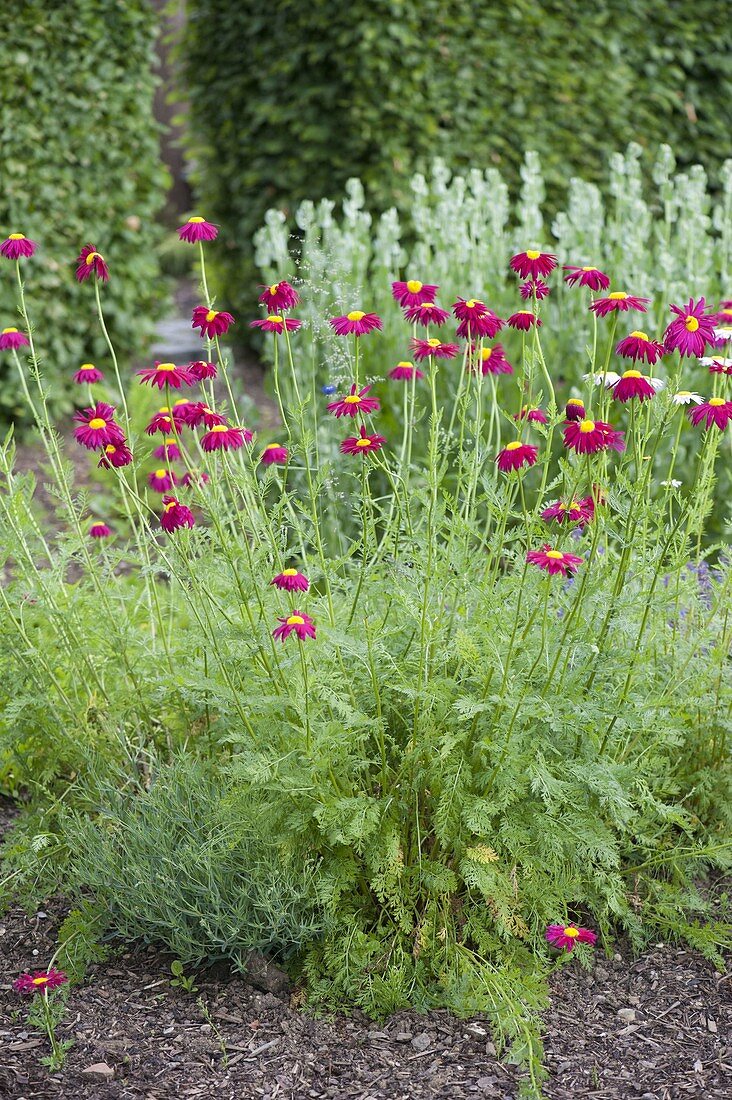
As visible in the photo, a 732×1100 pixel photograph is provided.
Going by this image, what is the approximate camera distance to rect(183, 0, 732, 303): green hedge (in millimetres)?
6066

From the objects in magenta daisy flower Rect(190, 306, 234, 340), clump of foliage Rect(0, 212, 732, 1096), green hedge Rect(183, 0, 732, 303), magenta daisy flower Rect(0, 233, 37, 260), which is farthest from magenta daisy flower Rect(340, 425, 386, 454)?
green hedge Rect(183, 0, 732, 303)

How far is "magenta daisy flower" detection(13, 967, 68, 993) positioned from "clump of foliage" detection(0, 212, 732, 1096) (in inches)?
7.3

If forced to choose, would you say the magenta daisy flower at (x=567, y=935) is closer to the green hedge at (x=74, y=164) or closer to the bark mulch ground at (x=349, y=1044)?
the bark mulch ground at (x=349, y=1044)

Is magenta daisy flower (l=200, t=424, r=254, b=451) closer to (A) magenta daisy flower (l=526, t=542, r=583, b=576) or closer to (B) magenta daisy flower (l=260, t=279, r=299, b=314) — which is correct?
(B) magenta daisy flower (l=260, t=279, r=299, b=314)

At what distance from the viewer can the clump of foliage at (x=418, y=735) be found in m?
2.25

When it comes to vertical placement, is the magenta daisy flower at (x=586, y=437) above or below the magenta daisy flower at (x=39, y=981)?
above

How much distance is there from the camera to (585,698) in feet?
7.75

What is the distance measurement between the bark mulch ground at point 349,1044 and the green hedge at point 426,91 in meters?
4.79

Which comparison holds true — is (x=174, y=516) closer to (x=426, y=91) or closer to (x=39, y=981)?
(x=39, y=981)

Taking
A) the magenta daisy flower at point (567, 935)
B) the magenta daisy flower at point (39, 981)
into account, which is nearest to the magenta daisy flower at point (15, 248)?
the magenta daisy flower at point (39, 981)

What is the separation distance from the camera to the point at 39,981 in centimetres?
221

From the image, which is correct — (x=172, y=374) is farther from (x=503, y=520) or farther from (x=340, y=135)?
(x=340, y=135)

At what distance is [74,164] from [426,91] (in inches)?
75.9

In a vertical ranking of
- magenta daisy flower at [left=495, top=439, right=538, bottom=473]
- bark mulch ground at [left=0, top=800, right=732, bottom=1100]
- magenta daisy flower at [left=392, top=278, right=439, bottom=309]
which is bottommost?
bark mulch ground at [left=0, top=800, right=732, bottom=1100]
